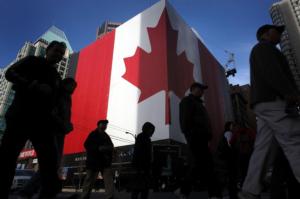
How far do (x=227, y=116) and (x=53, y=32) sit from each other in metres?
97.1

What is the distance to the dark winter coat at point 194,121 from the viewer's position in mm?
3719

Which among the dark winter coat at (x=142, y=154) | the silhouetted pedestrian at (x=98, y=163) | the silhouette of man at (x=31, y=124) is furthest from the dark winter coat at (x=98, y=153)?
the silhouette of man at (x=31, y=124)

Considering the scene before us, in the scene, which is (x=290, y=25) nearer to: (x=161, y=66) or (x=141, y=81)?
(x=161, y=66)

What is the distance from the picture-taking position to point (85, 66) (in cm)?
3844

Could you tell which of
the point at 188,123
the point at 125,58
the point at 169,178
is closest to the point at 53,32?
the point at 125,58

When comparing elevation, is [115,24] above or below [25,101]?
above

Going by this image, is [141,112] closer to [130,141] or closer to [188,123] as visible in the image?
[130,141]

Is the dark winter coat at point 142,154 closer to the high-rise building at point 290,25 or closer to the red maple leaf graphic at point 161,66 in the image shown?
the red maple leaf graphic at point 161,66

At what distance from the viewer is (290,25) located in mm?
72938

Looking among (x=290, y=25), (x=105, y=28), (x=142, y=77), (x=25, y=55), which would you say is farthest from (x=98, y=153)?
(x=105, y=28)

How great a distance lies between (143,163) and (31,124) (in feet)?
7.94

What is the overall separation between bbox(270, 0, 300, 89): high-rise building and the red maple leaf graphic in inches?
1944

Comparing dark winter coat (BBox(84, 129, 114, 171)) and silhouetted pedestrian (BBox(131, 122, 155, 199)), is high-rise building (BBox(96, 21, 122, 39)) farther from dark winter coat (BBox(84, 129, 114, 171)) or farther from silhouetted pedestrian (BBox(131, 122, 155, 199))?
silhouetted pedestrian (BBox(131, 122, 155, 199))

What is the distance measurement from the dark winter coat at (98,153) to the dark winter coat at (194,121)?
5.30 feet
